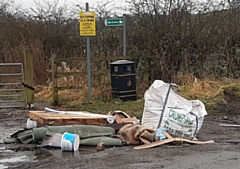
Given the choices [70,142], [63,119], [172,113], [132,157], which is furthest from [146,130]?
[63,119]

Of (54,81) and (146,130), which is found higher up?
(54,81)

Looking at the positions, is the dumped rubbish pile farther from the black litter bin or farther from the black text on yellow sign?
the black text on yellow sign

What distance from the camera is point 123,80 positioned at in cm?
1280

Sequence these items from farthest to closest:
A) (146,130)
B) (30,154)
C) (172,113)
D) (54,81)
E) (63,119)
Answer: (54,81)
(63,119)
(172,113)
(146,130)
(30,154)

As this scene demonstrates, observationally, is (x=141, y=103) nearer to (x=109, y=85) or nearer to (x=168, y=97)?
(x=109, y=85)

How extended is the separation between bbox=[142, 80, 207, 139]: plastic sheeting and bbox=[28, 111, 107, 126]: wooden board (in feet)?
3.84

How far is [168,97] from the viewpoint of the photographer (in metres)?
7.90

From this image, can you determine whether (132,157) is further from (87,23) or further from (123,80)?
(87,23)

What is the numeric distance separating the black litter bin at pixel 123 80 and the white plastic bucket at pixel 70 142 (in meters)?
5.63

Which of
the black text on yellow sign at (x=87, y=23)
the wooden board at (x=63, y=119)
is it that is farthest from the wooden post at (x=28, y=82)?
the wooden board at (x=63, y=119)

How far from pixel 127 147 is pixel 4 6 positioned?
60.6 ft

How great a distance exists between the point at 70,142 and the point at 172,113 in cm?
194

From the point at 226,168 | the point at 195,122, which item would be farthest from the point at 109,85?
the point at 226,168

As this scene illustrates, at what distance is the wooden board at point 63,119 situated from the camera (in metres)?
8.38
